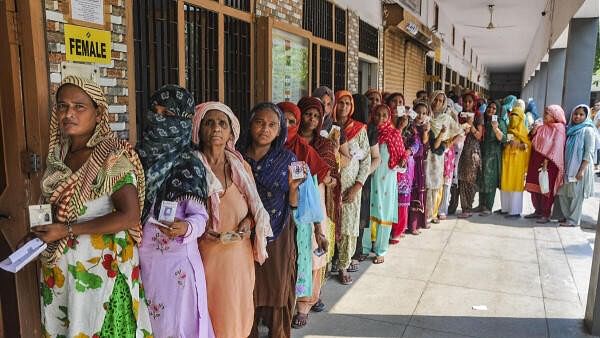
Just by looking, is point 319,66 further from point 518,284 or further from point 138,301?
point 138,301

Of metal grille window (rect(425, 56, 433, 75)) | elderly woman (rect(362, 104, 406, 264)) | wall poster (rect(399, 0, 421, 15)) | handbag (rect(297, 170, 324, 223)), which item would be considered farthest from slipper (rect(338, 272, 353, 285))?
metal grille window (rect(425, 56, 433, 75))

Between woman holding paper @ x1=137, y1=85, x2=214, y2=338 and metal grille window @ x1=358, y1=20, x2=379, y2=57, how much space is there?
17.9 ft

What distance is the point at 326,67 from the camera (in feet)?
20.0

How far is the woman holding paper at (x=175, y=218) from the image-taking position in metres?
2.13

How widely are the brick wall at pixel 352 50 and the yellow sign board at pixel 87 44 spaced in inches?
172

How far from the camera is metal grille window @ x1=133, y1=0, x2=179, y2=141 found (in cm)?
309

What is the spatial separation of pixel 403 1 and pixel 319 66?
3.51 m

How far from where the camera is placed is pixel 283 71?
4879mm

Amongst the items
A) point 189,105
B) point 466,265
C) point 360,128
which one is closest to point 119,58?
point 189,105

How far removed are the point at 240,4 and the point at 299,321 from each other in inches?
105

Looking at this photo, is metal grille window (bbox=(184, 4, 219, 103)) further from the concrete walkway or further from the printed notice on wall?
the concrete walkway

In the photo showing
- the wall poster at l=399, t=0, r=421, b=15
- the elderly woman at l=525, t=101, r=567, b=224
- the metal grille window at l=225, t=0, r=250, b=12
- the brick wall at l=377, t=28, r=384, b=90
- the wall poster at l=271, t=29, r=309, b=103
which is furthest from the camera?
the wall poster at l=399, t=0, r=421, b=15

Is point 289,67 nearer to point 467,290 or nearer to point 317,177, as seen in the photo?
point 317,177

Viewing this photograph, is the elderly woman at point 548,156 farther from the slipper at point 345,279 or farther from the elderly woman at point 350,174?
the slipper at point 345,279
